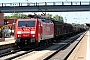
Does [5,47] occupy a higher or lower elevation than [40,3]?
lower

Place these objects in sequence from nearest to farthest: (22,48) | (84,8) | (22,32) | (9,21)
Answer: (22,32), (22,48), (84,8), (9,21)

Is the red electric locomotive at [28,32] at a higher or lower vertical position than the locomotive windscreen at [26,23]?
lower

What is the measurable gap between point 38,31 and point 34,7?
3830 centimetres

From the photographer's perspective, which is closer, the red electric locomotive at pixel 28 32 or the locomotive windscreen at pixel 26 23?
the red electric locomotive at pixel 28 32

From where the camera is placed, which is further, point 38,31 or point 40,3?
point 40,3

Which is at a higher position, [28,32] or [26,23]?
[26,23]

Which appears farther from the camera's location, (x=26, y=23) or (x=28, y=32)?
(x=26, y=23)

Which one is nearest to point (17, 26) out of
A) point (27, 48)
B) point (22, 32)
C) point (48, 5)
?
point (22, 32)

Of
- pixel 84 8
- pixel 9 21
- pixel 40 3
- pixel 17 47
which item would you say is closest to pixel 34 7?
pixel 40 3

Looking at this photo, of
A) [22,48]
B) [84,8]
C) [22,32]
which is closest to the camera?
[22,32]

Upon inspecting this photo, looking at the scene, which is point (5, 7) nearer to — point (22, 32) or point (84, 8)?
point (84, 8)

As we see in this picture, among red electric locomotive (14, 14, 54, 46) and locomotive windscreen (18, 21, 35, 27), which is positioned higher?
locomotive windscreen (18, 21, 35, 27)

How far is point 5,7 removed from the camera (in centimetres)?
6241

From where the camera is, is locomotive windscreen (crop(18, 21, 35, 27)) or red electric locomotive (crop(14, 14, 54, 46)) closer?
red electric locomotive (crop(14, 14, 54, 46))
